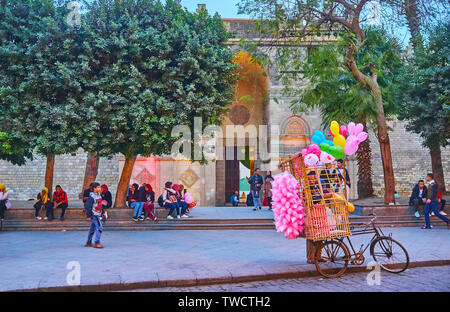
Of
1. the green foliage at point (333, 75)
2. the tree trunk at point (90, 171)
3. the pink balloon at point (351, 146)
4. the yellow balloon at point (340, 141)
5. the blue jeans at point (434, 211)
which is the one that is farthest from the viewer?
the tree trunk at point (90, 171)

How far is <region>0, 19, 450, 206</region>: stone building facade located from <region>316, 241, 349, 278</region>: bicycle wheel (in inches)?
626

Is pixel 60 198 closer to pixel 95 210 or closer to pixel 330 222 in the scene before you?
pixel 95 210

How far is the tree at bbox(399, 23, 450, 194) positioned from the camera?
14.9 metres

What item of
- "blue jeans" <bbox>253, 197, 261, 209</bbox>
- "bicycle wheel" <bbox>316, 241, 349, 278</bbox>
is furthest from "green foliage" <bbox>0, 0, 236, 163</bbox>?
"bicycle wheel" <bbox>316, 241, 349, 278</bbox>

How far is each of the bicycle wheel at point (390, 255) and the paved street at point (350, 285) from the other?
0.13 meters

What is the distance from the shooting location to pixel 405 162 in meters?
25.8

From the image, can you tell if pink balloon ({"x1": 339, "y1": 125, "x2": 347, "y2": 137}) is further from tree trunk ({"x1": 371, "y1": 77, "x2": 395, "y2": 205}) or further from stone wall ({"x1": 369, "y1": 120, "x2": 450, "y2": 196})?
stone wall ({"x1": 369, "y1": 120, "x2": 450, "y2": 196})

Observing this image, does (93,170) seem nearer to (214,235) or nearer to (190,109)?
(190,109)

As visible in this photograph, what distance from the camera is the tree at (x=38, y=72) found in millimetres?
12891

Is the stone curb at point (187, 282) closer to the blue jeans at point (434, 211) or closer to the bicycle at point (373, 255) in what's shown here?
the bicycle at point (373, 255)

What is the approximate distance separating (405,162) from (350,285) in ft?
73.5

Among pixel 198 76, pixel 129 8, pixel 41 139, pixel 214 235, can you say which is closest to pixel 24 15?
pixel 129 8

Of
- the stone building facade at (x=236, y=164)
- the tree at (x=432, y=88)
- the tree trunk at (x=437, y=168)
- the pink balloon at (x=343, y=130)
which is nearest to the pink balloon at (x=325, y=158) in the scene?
the pink balloon at (x=343, y=130)

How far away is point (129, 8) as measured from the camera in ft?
46.1
